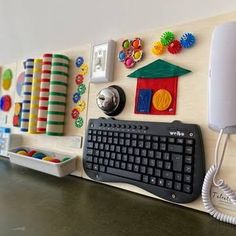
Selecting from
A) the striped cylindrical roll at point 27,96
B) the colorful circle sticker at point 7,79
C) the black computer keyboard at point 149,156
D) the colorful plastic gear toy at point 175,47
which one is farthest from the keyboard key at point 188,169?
the colorful circle sticker at point 7,79

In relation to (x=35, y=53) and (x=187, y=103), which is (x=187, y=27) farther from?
(x=35, y=53)

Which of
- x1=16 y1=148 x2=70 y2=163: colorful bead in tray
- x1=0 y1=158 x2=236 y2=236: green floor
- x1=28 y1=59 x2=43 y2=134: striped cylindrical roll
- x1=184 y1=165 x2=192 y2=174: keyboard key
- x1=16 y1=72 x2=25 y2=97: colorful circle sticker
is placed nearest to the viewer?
x1=0 y1=158 x2=236 y2=236: green floor

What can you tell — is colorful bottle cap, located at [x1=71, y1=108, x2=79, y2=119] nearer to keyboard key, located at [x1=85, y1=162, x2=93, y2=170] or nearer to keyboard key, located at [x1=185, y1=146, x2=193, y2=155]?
keyboard key, located at [x1=85, y1=162, x2=93, y2=170]

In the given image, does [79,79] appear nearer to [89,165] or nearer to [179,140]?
[89,165]

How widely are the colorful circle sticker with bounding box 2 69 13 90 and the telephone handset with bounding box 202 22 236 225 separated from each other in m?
0.89

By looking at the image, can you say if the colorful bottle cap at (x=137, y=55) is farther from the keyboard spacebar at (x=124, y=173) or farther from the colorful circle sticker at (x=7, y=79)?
the colorful circle sticker at (x=7, y=79)

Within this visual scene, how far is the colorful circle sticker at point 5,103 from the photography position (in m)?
1.08

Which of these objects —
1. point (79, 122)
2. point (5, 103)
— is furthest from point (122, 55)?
point (5, 103)

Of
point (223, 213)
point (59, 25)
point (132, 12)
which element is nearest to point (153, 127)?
point (223, 213)

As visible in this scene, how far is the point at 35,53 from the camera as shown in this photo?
111 centimetres

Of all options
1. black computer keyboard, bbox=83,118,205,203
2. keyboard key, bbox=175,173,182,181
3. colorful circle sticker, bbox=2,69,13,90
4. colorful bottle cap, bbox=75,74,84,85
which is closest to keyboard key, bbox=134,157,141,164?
black computer keyboard, bbox=83,118,205,203

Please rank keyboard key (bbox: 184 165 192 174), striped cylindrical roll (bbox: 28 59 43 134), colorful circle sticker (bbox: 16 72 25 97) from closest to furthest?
keyboard key (bbox: 184 165 192 174)
striped cylindrical roll (bbox: 28 59 43 134)
colorful circle sticker (bbox: 16 72 25 97)

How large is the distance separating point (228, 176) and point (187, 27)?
359mm

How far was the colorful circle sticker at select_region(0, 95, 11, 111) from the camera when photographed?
1080 millimetres
